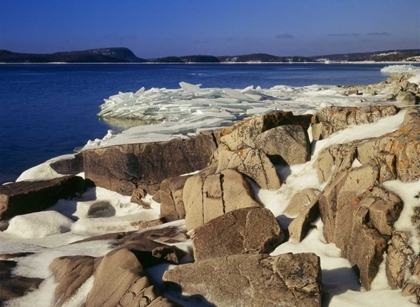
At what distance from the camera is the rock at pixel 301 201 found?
6.93 m

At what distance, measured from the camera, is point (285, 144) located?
8242mm

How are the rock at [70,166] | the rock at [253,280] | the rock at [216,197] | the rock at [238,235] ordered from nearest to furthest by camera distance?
the rock at [253,280] → the rock at [238,235] → the rock at [216,197] → the rock at [70,166]

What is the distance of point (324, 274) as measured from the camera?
5383 mm

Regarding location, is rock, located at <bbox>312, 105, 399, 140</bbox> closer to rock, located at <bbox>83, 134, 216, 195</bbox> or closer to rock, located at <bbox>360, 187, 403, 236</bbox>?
rock, located at <bbox>83, 134, 216, 195</bbox>

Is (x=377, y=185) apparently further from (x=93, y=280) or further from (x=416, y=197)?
(x=93, y=280)

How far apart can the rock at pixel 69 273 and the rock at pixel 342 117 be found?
4411 millimetres

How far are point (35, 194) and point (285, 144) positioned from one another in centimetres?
488

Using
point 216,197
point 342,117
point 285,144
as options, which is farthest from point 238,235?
point 342,117

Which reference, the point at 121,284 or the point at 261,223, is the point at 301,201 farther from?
the point at 121,284

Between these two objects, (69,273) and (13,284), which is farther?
(69,273)

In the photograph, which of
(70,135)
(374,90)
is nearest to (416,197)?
(70,135)

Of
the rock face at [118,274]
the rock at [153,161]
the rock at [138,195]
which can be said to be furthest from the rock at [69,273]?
the rock at [153,161]

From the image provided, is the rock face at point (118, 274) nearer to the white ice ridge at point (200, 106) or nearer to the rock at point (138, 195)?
the rock at point (138, 195)

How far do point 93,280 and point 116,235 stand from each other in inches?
96.4
